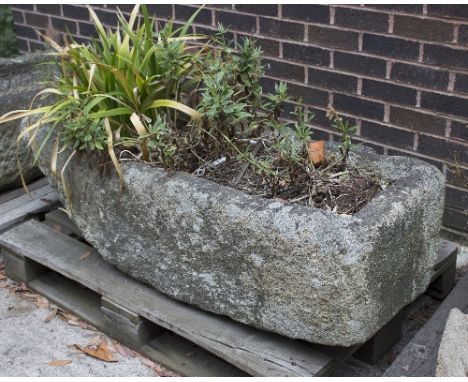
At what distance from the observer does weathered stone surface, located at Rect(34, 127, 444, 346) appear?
2223 mm

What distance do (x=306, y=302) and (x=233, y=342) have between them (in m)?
0.32

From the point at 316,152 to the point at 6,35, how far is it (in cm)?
286

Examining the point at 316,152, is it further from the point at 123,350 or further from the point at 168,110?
the point at 123,350

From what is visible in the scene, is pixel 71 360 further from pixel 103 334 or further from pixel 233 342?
pixel 233 342

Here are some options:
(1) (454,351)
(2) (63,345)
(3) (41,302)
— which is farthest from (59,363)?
(1) (454,351)

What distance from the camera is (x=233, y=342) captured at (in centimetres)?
246

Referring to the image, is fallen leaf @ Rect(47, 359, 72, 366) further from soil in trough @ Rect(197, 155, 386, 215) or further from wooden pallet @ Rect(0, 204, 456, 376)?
soil in trough @ Rect(197, 155, 386, 215)

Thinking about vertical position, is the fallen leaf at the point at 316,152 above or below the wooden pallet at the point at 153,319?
above

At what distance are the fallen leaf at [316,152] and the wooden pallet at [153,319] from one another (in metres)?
0.60

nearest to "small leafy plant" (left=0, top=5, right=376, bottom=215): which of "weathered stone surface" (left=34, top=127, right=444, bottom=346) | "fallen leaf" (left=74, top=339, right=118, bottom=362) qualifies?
"weathered stone surface" (left=34, top=127, right=444, bottom=346)

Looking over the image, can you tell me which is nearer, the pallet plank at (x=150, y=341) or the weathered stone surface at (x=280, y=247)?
the weathered stone surface at (x=280, y=247)

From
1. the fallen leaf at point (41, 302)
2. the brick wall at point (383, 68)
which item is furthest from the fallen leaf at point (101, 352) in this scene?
the brick wall at point (383, 68)

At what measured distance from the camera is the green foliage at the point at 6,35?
186 inches

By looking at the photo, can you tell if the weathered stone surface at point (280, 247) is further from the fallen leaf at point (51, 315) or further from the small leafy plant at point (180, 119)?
the fallen leaf at point (51, 315)
